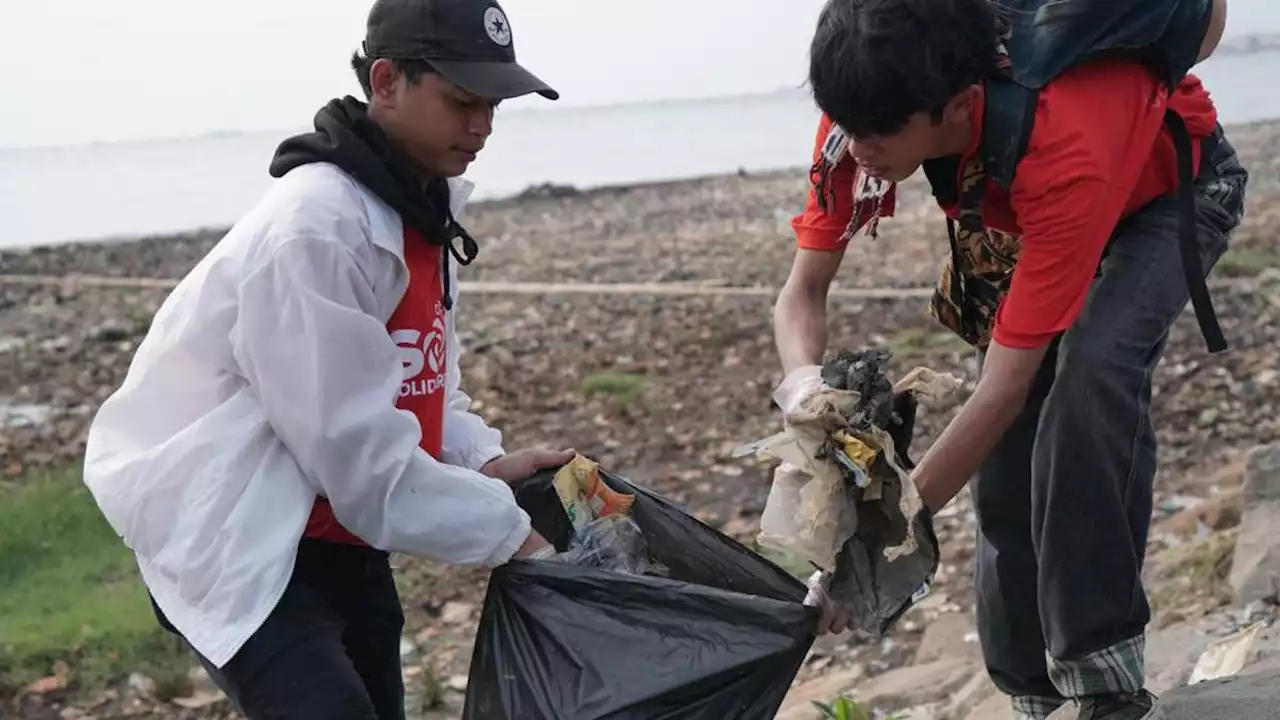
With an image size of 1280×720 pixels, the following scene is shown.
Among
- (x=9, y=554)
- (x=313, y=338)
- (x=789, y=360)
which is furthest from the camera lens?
(x=9, y=554)

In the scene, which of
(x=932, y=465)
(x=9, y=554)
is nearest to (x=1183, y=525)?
(x=932, y=465)

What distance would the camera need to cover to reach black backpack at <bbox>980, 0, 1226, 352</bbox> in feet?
7.05

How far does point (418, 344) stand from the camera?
226 cm

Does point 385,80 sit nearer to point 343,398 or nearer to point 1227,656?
point 343,398

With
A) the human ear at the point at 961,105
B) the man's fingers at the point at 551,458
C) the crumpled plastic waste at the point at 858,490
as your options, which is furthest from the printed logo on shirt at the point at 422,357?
the human ear at the point at 961,105

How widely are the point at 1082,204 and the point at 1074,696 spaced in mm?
899

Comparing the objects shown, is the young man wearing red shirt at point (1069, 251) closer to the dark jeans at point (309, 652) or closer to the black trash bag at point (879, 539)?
the black trash bag at point (879, 539)

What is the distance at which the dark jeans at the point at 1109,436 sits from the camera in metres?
2.25

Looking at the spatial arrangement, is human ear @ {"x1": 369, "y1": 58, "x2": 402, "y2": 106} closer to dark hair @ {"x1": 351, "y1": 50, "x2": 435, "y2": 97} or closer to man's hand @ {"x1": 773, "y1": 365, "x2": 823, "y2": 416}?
dark hair @ {"x1": 351, "y1": 50, "x2": 435, "y2": 97}

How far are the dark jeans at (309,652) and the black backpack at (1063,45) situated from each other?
1299 millimetres

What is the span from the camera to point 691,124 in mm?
53188

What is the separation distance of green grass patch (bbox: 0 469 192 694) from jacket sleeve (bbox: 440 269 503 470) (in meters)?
2.03

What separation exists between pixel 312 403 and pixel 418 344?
0.34m

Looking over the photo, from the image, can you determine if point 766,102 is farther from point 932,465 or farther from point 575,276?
point 932,465
